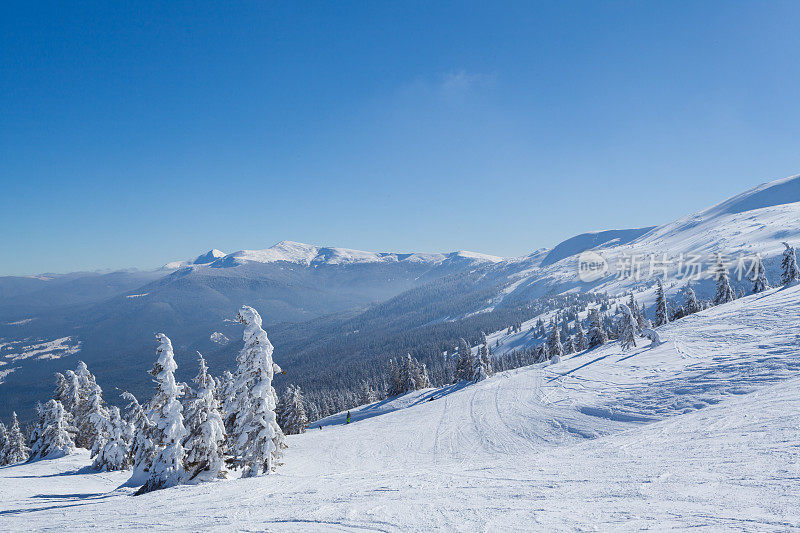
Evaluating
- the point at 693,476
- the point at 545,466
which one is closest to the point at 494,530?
the point at 693,476

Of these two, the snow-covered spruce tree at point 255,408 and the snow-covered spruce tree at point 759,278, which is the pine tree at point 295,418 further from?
the snow-covered spruce tree at point 759,278

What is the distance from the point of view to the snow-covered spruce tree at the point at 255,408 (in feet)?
60.1

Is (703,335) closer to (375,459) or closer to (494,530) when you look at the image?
(375,459)

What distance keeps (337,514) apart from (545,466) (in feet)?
25.3

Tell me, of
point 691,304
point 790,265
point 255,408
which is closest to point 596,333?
point 691,304

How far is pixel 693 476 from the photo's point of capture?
8516 mm

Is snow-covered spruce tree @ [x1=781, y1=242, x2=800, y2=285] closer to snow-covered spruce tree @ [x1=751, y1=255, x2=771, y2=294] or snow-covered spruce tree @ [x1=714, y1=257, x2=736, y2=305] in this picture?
snow-covered spruce tree @ [x1=751, y1=255, x2=771, y2=294]

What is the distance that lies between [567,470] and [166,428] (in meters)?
18.3

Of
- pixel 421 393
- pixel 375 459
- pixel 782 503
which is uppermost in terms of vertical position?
pixel 782 503

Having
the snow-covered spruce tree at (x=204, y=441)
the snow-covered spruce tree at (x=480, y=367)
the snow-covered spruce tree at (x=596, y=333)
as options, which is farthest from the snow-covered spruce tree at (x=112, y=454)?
the snow-covered spruce tree at (x=596, y=333)

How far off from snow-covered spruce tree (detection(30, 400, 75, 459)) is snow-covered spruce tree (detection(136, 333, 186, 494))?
2821 cm

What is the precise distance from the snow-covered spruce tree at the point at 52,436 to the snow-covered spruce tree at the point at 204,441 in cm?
2993

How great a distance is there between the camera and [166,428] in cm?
1720

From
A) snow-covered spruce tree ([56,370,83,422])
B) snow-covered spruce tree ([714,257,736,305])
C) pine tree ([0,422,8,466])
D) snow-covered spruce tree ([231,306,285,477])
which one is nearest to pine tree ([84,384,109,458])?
snow-covered spruce tree ([56,370,83,422])
